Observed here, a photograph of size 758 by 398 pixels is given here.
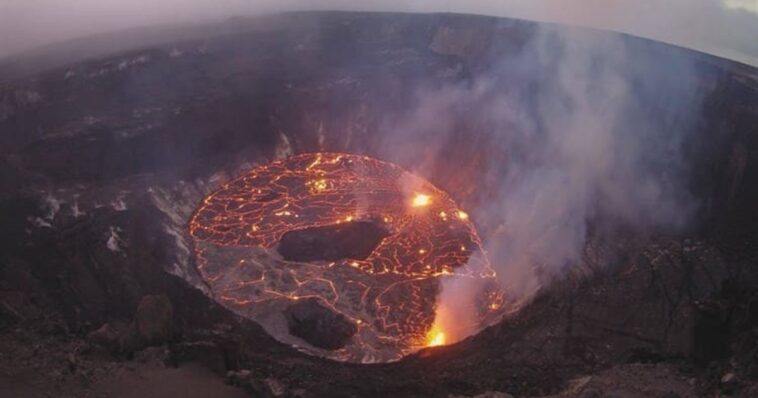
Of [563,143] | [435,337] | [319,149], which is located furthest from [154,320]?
[563,143]

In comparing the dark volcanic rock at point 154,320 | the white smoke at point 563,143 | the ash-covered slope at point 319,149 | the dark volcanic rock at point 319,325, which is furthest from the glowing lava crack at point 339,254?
the dark volcanic rock at point 154,320

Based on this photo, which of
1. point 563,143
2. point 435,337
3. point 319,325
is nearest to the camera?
point 319,325

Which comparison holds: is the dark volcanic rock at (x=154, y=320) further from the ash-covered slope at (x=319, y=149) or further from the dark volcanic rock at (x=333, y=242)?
the dark volcanic rock at (x=333, y=242)

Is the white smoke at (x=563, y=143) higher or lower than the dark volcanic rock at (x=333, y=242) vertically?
higher

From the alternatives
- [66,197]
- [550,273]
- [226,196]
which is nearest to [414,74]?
[226,196]

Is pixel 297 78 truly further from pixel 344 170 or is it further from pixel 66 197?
pixel 66 197

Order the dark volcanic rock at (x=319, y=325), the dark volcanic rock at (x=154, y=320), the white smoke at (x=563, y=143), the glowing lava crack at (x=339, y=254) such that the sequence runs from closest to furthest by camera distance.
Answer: the dark volcanic rock at (x=154, y=320), the dark volcanic rock at (x=319, y=325), the glowing lava crack at (x=339, y=254), the white smoke at (x=563, y=143)

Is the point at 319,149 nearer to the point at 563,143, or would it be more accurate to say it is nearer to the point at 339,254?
the point at 339,254

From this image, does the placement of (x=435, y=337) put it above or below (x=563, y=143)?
below
